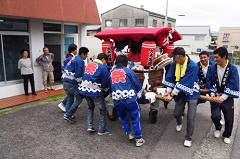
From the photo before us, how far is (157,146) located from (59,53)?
692 centimetres

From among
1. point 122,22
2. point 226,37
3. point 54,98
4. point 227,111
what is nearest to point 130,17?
point 122,22

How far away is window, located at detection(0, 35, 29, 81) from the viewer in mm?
7262

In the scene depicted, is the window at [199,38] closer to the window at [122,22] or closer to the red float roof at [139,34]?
the window at [122,22]

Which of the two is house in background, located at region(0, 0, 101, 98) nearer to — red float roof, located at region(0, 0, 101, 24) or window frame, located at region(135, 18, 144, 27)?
red float roof, located at region(0, 0, 101, 24)

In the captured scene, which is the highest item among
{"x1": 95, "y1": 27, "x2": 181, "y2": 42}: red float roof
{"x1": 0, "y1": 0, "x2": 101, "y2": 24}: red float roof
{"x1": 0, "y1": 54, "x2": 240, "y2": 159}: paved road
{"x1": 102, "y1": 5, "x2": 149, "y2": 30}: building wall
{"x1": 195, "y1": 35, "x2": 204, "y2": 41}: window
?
{"x1": 102, "y1": 5, "x2": 149, "y2": 30}: building wall

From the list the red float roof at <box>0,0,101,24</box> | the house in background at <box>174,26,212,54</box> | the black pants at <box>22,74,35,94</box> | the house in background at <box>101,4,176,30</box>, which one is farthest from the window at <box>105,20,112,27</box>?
the black pants at <box>22,74,35,94</box>

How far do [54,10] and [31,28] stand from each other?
1061 mm

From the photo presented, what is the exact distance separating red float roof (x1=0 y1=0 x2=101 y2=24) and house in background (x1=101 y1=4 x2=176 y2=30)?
23707 millimetres

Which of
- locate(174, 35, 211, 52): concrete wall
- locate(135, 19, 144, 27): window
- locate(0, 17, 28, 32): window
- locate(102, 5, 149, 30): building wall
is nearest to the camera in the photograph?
locate(0, 17, 28, 32): window

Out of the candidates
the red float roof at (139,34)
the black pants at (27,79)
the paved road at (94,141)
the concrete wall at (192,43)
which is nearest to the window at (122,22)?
the concrete wall at (192,43)

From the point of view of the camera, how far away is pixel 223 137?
15.5 ft

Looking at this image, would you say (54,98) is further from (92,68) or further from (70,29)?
(92,68)

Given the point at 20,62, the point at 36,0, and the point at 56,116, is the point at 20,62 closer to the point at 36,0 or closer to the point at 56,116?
the point at 36,0

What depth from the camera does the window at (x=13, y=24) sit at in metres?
7.03
